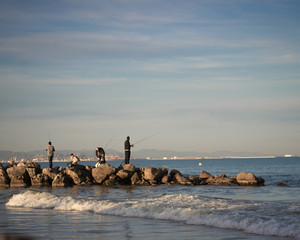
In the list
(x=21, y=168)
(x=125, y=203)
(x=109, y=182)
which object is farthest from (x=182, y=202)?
(x=21, y=168)

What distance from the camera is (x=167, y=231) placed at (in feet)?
31.9

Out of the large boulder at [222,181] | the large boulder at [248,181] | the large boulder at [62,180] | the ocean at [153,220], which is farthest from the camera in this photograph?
the large boulder at [62,180]

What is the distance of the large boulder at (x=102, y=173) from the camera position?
24094mm

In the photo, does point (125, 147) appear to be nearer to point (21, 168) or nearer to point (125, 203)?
point (21, 168)

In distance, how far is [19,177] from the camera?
2522cm

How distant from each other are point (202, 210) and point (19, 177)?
53.3 ft

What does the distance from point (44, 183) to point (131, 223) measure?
15105 mm

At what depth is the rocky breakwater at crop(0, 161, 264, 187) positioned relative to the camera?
23797mm

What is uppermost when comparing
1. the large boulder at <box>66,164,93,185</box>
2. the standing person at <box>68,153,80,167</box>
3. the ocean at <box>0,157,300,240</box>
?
the standing person at <box>68,153,80,167</box>

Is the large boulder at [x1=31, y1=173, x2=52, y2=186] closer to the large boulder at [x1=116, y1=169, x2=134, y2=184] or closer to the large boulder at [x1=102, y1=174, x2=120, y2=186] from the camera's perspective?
the large boulder at [x1=102, y1=174, x2=120, y2=186]

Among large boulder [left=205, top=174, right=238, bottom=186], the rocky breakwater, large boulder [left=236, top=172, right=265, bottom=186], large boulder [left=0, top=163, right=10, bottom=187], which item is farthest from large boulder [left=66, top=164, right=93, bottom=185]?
large boulder [left=236, top=172, right=265, bottom=186]

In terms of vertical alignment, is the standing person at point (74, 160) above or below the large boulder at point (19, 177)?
above

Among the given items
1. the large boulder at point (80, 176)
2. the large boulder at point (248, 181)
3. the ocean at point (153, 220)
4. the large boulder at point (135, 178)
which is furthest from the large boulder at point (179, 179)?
the ocean at point (153, 220)

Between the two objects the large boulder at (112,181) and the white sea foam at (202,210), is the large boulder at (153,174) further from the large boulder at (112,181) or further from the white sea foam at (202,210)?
the white sea foam at (202,210)
